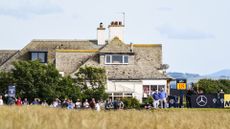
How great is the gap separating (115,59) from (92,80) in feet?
44.1

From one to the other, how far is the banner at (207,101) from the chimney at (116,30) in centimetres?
3826

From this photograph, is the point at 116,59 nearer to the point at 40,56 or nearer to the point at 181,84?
the point at 40,56

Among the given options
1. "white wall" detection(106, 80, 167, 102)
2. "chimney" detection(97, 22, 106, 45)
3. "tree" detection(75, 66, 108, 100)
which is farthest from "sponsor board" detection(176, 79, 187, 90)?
"chimney" detection(97, 22, 106, 45)

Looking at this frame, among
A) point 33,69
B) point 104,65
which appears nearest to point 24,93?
point 33,69

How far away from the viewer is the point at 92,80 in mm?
76188

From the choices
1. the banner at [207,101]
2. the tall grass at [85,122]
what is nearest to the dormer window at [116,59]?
the banner at [207,101]

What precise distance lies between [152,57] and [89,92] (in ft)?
70.7

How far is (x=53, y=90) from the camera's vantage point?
226 ft

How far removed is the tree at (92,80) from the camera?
243ft

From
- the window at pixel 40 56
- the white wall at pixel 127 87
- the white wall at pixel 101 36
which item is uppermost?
the white wall at pixel 101 36

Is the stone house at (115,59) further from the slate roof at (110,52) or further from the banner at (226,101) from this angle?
the banner at (226,101)

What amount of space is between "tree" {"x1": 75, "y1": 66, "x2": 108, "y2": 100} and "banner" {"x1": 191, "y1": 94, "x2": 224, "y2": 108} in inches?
831

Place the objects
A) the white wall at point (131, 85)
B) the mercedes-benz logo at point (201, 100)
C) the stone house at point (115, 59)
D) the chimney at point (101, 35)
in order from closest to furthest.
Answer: the mercedes-benz logo at point (201, 100) → the white wall at point (131, 85) → the stone house at point (115, 59) → the chimney at point (101, 35)

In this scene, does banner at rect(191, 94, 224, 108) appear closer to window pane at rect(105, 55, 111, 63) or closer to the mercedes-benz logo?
the mercedes-benz logo
